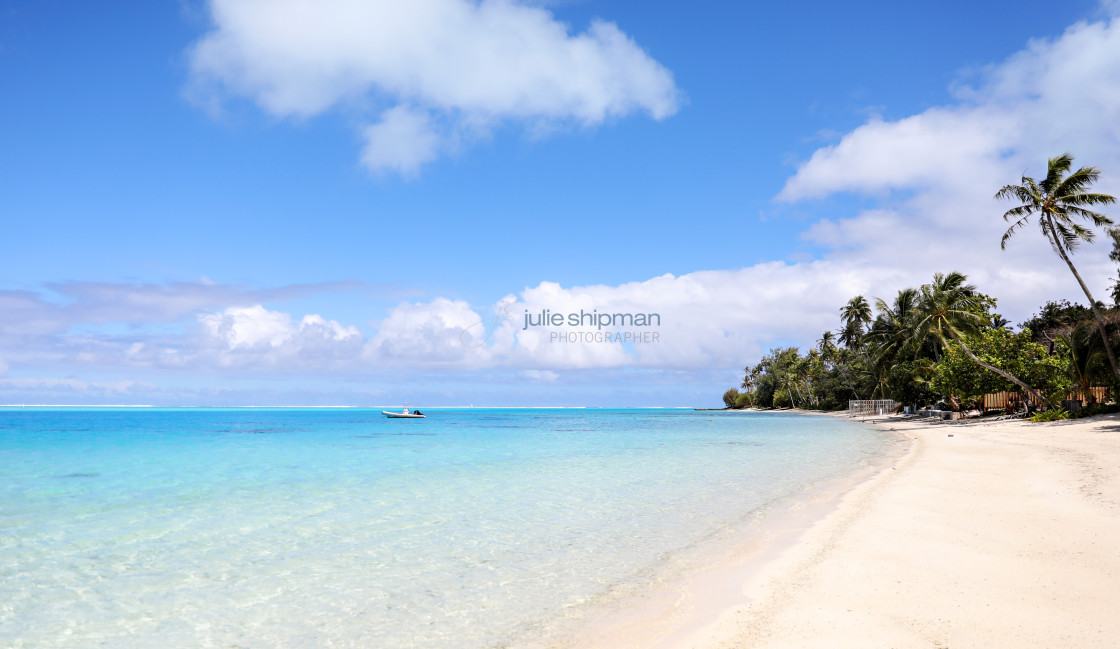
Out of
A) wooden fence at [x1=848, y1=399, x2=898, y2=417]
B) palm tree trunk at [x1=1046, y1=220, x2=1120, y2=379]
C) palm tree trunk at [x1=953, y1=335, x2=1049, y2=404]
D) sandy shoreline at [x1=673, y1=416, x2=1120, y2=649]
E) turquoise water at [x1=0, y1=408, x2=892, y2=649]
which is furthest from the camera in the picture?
wooden fence at [x1=848, y1=399, x2=898, y2=417]

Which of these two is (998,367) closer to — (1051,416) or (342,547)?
(1051,416)

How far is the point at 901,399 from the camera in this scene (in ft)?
184

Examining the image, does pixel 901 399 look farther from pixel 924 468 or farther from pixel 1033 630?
pixel 1033 630

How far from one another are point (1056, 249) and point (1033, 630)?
33072 mm

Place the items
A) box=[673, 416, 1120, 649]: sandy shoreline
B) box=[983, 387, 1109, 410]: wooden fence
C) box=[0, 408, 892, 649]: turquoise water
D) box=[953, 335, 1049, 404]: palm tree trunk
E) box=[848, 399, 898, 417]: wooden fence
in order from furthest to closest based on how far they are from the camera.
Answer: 1. box=[848, 399, 898, 417]: wooden fence
2. box=[983, 387, 1109, 410]: wooden fence
3. box=[953, 335, 1049, 404]: palm tree trunk
4. box=[0, 408, 892, 649]: turquoise water
5. box=[673, 416, 1120, 649]: sandy shoreline

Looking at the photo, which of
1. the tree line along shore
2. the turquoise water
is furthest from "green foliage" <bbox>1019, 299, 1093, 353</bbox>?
the turquoise water

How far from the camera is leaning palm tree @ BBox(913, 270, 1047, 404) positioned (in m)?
43.9

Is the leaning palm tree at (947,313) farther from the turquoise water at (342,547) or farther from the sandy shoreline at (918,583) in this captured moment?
the sandy shoreline at (918,583)

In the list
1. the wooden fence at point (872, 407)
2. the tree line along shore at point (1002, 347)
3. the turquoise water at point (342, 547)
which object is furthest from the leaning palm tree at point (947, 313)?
the turquoise water at point (342, 547)

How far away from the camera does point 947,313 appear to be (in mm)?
44281

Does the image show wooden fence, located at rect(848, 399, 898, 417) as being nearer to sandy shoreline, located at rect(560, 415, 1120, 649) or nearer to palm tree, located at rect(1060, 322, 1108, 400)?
palm tree, located at rect(1060, 322, 1108, 400)

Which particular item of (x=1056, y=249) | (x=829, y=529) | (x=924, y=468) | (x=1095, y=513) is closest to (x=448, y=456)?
(x=924, y=468)

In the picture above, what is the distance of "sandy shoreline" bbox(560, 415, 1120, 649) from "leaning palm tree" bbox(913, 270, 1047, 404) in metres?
37.8

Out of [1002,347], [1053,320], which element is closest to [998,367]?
[1002,347]
